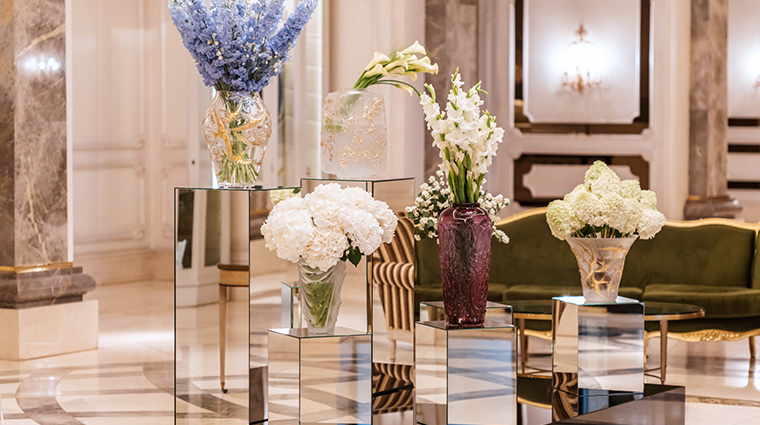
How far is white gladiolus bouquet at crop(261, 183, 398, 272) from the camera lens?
9.67 feet

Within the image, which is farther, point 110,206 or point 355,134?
point 110,206

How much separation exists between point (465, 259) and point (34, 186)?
4209 mm

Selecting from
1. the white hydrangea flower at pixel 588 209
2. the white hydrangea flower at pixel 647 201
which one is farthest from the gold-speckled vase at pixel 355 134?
the white hydrangea flower at pixel 647 201

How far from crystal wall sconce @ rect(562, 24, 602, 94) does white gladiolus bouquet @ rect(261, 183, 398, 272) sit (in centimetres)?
748

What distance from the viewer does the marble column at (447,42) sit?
917cm

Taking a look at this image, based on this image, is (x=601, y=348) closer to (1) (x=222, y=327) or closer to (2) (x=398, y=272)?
(2) (x=398, y=272)

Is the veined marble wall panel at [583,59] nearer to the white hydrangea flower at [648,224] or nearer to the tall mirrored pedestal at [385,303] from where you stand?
the tall mirrored pedestal at [385,303]

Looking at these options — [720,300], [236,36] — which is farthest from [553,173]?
[236,36]

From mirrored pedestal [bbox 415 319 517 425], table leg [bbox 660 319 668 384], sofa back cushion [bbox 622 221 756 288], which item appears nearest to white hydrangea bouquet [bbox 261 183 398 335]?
mirrored pedestal [bbox 415 319 517 425]

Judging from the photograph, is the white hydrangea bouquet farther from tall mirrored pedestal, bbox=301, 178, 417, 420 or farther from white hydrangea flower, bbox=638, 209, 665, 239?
white hydrangea flower, bbox=638, 209, 665, 239

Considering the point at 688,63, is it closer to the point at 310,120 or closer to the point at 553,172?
the point at 553,172

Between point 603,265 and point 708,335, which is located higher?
point 603,265

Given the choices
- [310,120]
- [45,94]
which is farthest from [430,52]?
[45,94]

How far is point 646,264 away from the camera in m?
6.86
